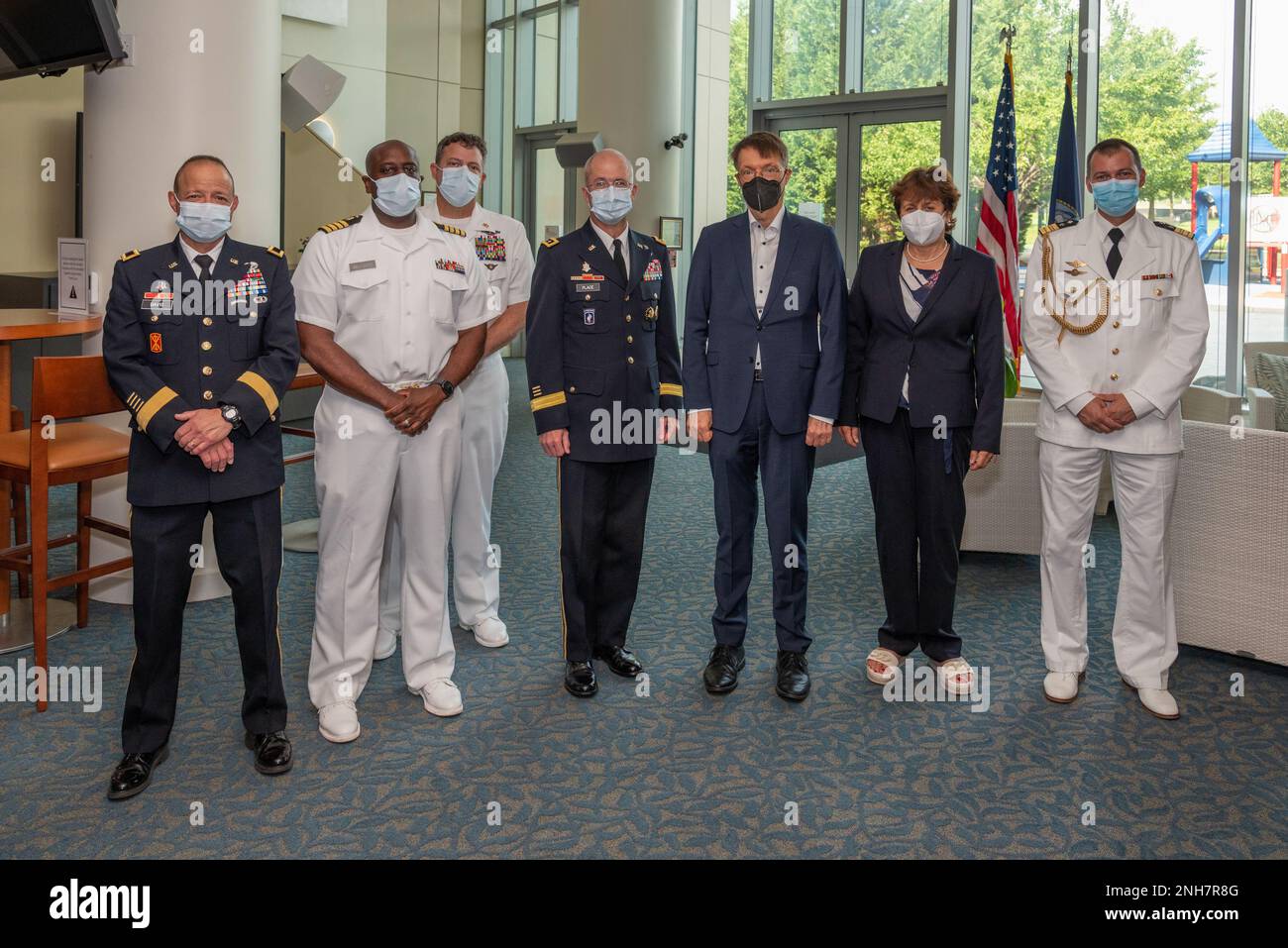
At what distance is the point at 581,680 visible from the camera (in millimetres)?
3633

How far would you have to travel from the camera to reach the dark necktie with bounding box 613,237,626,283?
3576mm

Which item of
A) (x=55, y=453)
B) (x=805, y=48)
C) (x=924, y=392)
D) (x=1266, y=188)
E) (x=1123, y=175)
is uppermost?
(x=805, y=48)

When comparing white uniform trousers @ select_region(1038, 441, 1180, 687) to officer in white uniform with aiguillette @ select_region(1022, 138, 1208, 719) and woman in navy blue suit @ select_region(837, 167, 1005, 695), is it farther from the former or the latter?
woman in navy blue suit @ select_region(837, 167, 1005, 695)

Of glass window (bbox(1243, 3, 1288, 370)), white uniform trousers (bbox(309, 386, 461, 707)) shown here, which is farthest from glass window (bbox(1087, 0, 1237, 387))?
white uniform trousers (bbox(309, 386, 461, 707))

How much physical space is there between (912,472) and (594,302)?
1179 millimetres

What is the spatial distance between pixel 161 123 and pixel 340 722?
2.59 meters


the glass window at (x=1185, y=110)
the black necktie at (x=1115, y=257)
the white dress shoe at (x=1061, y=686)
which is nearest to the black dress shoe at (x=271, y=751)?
the white dress shoe at (x=1061, y=686)

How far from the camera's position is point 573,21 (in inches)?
522

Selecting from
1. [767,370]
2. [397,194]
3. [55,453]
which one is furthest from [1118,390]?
[55,453]

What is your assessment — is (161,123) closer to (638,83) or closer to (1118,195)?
(1118,195)

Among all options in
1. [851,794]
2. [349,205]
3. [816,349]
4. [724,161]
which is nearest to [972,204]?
[724,161]

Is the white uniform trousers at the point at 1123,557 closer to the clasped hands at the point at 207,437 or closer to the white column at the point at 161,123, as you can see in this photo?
the clasped hands at the point at 207,437

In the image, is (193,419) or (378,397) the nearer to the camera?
(193,419)

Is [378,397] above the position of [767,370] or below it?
below
